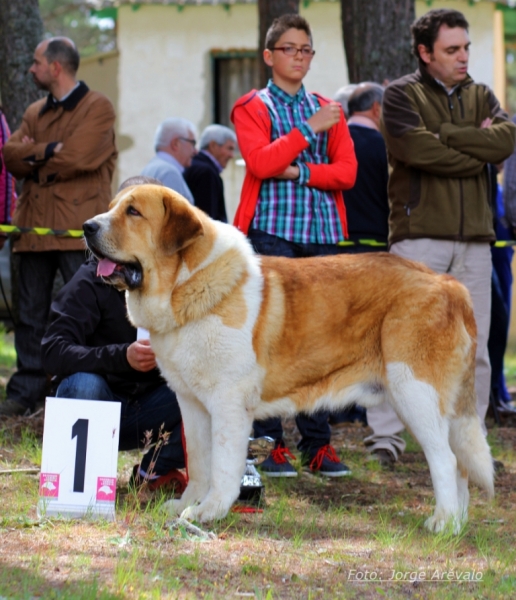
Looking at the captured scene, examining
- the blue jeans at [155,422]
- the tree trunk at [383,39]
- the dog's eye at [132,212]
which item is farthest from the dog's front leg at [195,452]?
the tree trunk at [383,39]

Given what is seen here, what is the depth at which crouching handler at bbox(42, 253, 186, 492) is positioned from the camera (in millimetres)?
4574

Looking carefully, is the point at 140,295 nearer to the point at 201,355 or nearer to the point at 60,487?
the point at 201,355

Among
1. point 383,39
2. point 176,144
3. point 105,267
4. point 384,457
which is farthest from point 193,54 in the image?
point 105,267

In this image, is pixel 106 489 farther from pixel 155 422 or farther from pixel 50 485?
pixel 155 422

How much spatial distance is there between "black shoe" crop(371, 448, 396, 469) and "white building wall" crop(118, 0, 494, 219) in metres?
11.4

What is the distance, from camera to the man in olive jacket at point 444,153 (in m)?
5.52

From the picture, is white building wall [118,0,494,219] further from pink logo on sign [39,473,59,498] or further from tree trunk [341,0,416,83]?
pink logo on sign [39,473,59,498]

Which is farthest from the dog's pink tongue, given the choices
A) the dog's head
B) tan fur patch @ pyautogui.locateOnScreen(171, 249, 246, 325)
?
tan fur patch @ pyautogui.locateOnScreen(171, 249, 246, 325)

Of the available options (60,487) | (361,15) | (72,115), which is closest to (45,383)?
(72,115)

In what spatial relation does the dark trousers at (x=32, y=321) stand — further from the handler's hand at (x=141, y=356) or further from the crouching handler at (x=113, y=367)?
the handler's hand at (x=141, y=356)

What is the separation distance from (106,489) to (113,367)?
0.67 m

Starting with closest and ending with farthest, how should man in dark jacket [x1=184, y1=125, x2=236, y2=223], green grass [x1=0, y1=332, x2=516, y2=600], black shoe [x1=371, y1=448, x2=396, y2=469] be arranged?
green grass [x1=0, y1=332, x2=516, y2=600] < black shoe [x1=371, y1=448, x2=396, y2=469] < man in dark jacket [x1=184, y1=125, x2=236, y2=223]

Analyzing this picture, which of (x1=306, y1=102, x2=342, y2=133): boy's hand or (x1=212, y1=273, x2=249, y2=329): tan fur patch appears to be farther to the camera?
(x1=306, y1=102, x2=342, y2=133): boy's hand

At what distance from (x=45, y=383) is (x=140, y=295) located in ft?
9.53
